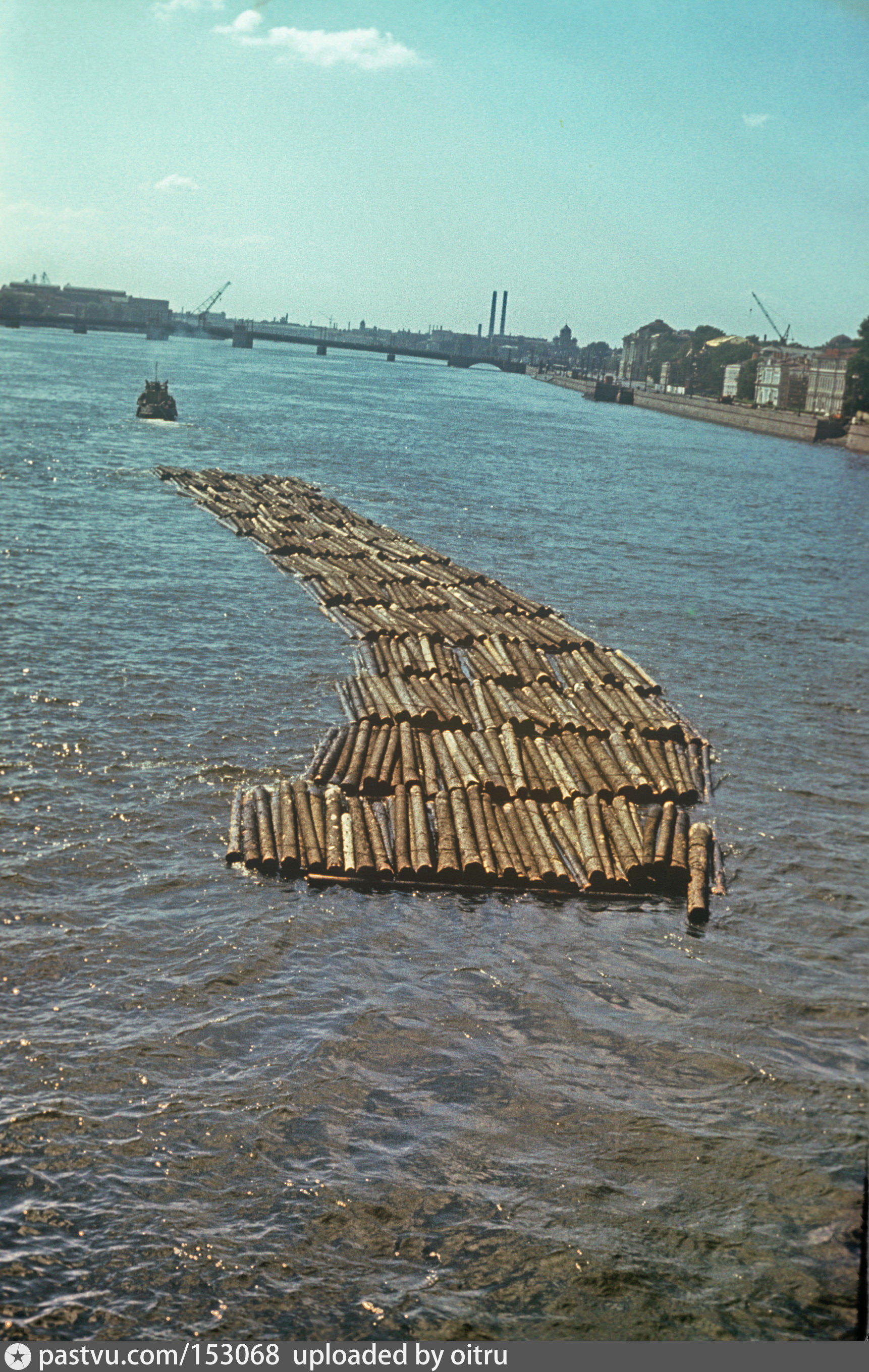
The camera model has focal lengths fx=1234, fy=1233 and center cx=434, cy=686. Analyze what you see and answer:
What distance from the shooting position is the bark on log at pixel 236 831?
24906 mm

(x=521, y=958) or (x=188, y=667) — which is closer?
(x=521, y=958)

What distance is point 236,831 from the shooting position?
2564 cm

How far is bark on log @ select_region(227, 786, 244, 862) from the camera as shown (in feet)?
81.7

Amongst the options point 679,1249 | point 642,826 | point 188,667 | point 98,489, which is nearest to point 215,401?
point 98,489

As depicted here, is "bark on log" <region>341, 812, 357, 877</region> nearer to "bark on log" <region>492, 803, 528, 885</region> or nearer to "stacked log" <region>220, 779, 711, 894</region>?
"stacked log" <region>220, 779, 711, 894</region>

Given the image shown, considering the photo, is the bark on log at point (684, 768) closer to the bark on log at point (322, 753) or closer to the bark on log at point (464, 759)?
the bark on log at point (464, 759)

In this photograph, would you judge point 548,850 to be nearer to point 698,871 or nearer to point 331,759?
point 698,871

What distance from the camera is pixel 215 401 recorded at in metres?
177

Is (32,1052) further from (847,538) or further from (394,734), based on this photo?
(847,538)

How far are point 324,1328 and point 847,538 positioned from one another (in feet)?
279

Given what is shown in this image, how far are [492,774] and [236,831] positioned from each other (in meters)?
6.52

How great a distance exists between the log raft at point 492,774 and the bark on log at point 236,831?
4cm

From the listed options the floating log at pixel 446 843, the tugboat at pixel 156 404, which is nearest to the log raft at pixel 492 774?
the floating log at pixel 446 843

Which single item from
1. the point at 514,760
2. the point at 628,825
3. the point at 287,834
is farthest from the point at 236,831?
the point at 628,825
